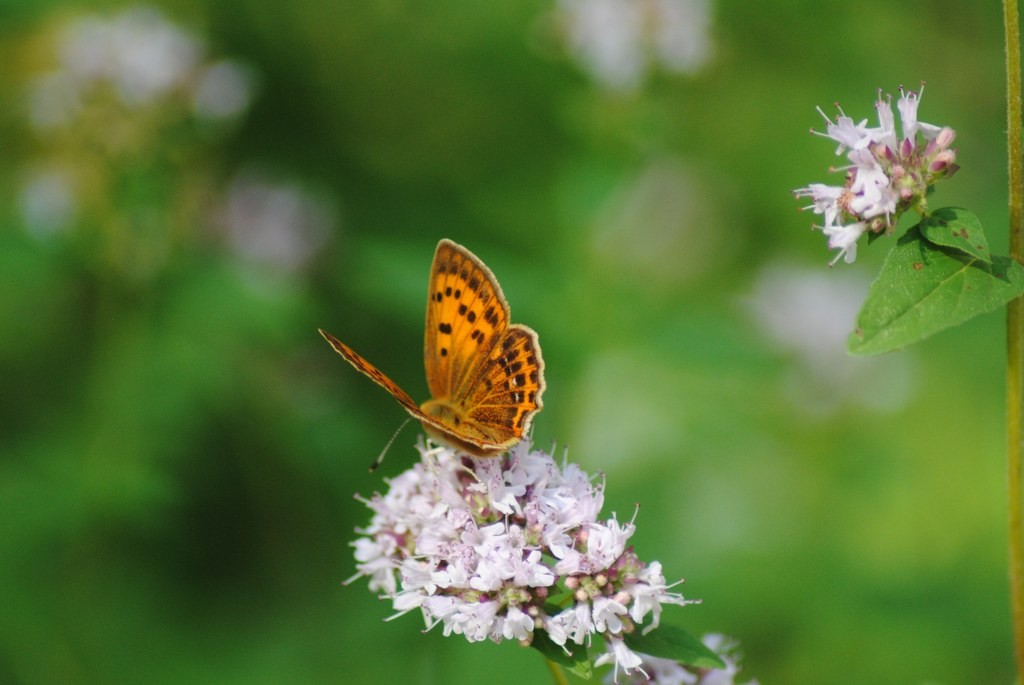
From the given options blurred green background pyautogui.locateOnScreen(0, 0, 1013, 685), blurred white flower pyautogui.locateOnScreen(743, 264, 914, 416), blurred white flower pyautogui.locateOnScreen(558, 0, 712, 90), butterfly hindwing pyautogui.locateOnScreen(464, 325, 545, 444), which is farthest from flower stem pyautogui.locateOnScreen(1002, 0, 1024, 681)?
blurred white flower pyautogui.locateOnScreen(743, 264, 914, 416)

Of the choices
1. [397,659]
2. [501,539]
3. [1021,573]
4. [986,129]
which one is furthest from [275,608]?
[986,129]

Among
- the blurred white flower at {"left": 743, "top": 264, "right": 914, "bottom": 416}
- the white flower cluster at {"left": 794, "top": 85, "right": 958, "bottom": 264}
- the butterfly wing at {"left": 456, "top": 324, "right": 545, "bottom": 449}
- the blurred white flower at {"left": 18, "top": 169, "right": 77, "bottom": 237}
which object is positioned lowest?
the butterfly wing at {"left": 456, "top": 324, "right": 545, "bottom": 449}

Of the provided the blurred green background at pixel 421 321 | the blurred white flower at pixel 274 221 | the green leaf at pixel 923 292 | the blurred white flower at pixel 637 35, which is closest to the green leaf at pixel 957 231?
the green leaf at pixel 923 292

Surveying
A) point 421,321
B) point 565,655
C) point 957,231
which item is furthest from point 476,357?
point 421,321

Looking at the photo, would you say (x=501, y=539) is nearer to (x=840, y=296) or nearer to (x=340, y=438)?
(x=340, y=438)

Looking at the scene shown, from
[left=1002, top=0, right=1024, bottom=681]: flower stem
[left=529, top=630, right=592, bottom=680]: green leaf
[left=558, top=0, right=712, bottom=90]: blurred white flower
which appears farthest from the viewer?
[left=558, top=0, right=712, bottom=90]: blurred white flower

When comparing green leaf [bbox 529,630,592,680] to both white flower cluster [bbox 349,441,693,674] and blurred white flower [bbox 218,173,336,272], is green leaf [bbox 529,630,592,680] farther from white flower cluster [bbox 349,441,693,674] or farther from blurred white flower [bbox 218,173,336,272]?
blurred white flower [bbox 218,173,336,272]

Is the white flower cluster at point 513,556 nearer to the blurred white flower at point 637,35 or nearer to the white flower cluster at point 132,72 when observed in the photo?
the blurred white flower at point 637,35
